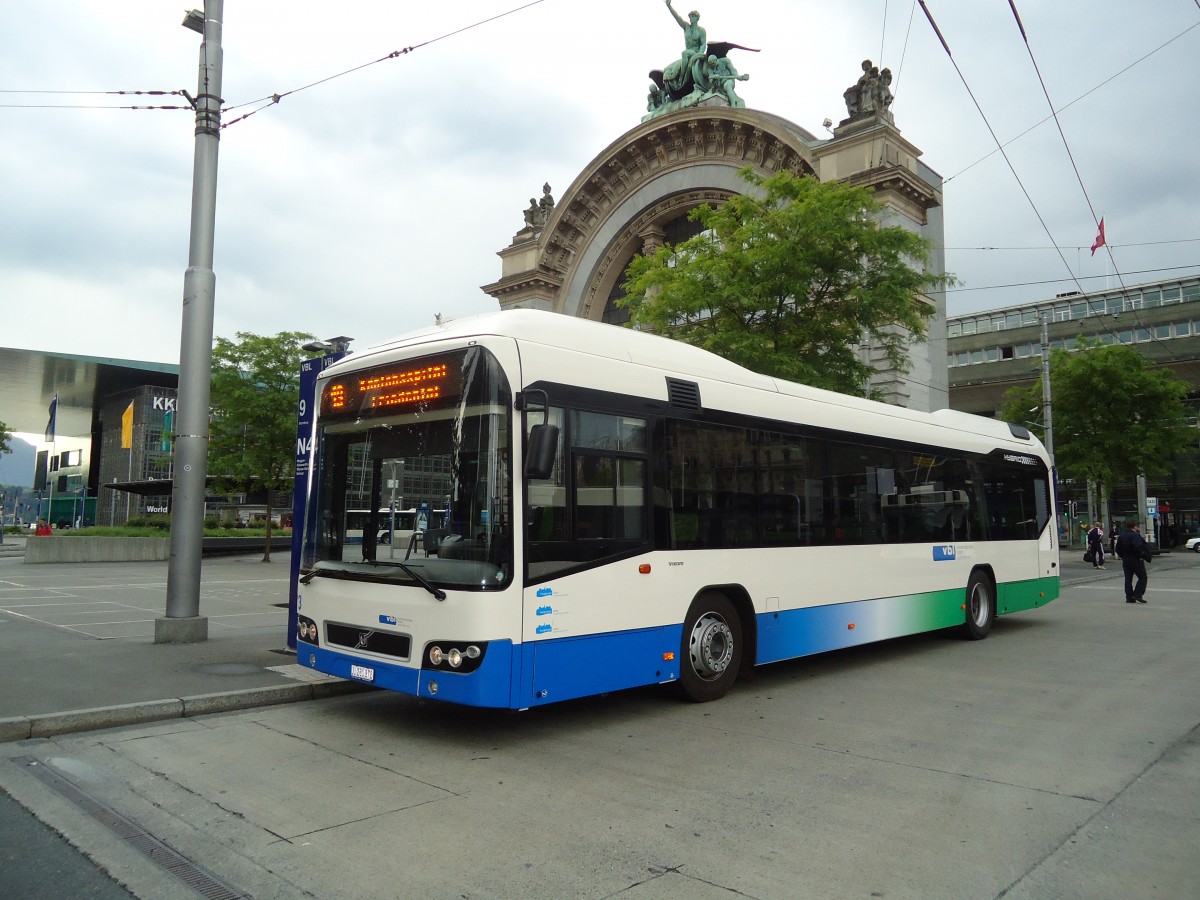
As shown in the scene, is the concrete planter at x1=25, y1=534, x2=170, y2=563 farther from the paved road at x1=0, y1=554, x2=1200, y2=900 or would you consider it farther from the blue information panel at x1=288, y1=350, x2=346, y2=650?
the paved road at x1=0, y1=554, x2=1200, y2=900

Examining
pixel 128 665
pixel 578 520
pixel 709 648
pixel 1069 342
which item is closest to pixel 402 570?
pixel 578 520

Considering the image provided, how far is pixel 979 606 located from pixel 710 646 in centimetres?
633

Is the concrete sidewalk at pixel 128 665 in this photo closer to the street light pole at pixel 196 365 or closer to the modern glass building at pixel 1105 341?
the street light pole at pixel 196 365

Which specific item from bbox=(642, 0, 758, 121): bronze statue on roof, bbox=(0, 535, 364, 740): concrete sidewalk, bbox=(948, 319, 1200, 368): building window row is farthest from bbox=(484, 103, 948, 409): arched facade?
bbox=(948, 319, 1200, 368): building window row

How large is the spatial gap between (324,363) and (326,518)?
253 cm

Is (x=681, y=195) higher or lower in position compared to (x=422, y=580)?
higher

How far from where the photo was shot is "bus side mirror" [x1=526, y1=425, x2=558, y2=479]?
20.2 feet

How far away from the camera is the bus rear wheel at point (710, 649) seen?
7863 mm

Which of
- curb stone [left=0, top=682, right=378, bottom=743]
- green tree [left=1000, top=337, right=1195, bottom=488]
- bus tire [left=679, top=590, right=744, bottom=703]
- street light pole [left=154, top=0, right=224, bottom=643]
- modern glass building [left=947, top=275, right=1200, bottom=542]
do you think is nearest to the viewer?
curb stone [left=0, top=682, right=378, bottom=743]

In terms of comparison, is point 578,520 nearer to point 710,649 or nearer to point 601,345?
point 601,345

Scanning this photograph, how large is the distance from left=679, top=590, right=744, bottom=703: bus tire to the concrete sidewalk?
10.3ft

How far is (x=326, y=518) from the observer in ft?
24.7

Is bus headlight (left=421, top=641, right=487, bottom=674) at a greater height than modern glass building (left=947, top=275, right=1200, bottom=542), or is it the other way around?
modern glass building (left=947, top=275, right=1200, bottom=542)

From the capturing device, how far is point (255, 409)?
29641 millimetres
